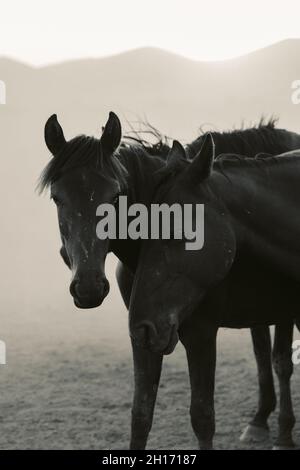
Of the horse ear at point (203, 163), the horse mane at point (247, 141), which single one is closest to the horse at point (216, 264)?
the horse ear at point (203, 163)

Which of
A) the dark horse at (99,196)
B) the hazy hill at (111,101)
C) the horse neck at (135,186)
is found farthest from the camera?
the hazy hill at (111,101)

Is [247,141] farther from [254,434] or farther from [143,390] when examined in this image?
[254,434]

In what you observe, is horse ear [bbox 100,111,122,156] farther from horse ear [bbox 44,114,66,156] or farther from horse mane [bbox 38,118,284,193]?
horse ear [bbox 44,114,66,156]

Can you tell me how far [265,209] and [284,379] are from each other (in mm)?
2001

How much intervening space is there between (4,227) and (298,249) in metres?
15.8

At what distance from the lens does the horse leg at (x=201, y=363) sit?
385 centimetres

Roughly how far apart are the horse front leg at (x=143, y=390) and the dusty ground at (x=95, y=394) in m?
1.04

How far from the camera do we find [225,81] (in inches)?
846

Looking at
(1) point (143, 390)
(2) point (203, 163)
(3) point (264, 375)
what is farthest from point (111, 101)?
(2) point (203, 163)

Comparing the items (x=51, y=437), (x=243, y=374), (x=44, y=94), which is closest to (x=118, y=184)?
(x=51, y=437)

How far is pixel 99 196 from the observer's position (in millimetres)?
3369

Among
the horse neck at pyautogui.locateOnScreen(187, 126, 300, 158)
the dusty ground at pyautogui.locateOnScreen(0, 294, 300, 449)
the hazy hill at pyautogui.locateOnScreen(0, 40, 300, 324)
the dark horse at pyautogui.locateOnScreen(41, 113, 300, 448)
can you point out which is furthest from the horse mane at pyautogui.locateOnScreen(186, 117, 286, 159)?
the hazy hill at pyautogui.locateOnScreen(0, 40, 300, 324)

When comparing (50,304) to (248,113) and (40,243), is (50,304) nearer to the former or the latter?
(40,243)

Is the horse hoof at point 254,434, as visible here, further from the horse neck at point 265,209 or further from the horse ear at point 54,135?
the horse ear at point 54,135
